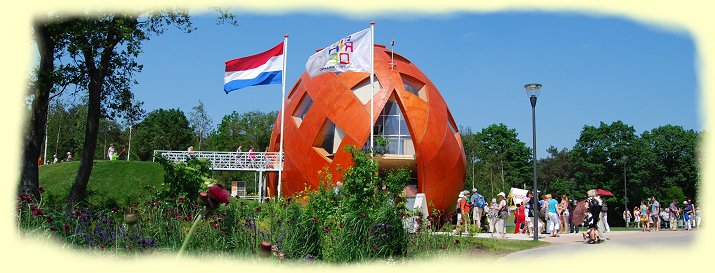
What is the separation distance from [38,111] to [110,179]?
13.9m

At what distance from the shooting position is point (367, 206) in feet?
34.4

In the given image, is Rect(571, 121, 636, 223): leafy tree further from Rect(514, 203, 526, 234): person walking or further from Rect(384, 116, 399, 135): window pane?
Rect(514, 203, 526, 234): person walking

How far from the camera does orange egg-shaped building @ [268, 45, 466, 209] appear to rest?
29.0 m

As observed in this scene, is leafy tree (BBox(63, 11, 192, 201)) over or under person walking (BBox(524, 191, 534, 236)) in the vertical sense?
over

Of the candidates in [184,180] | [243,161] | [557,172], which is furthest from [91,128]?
[557,172]

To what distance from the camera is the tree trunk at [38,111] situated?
572 inches

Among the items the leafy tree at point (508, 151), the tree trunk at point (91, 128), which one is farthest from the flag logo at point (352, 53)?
the leafy tree at point (508, 151)

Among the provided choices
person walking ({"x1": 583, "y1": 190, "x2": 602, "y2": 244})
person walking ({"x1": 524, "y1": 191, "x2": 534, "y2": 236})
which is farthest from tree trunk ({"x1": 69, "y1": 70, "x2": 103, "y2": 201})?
person walking ({"x1": 524, "y1": 191, "x2": 534, "y2": 236})

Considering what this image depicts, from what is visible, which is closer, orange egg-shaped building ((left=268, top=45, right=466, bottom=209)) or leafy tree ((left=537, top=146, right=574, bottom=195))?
orange egg-shaped building ((left=268, top=45, right=466, bottom=209))

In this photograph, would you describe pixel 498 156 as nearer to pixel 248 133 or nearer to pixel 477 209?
pixel 248 133

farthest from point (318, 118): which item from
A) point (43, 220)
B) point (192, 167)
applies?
point (43, 220)

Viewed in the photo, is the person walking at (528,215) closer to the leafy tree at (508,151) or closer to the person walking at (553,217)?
the person walking at (553,217)

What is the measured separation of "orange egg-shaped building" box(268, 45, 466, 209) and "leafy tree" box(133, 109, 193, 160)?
32.4 meters

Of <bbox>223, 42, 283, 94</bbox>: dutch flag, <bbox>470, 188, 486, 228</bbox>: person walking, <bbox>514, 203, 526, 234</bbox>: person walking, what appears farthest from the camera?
<bbox>223, 42, 283, 94</bbox>: dutch flag
